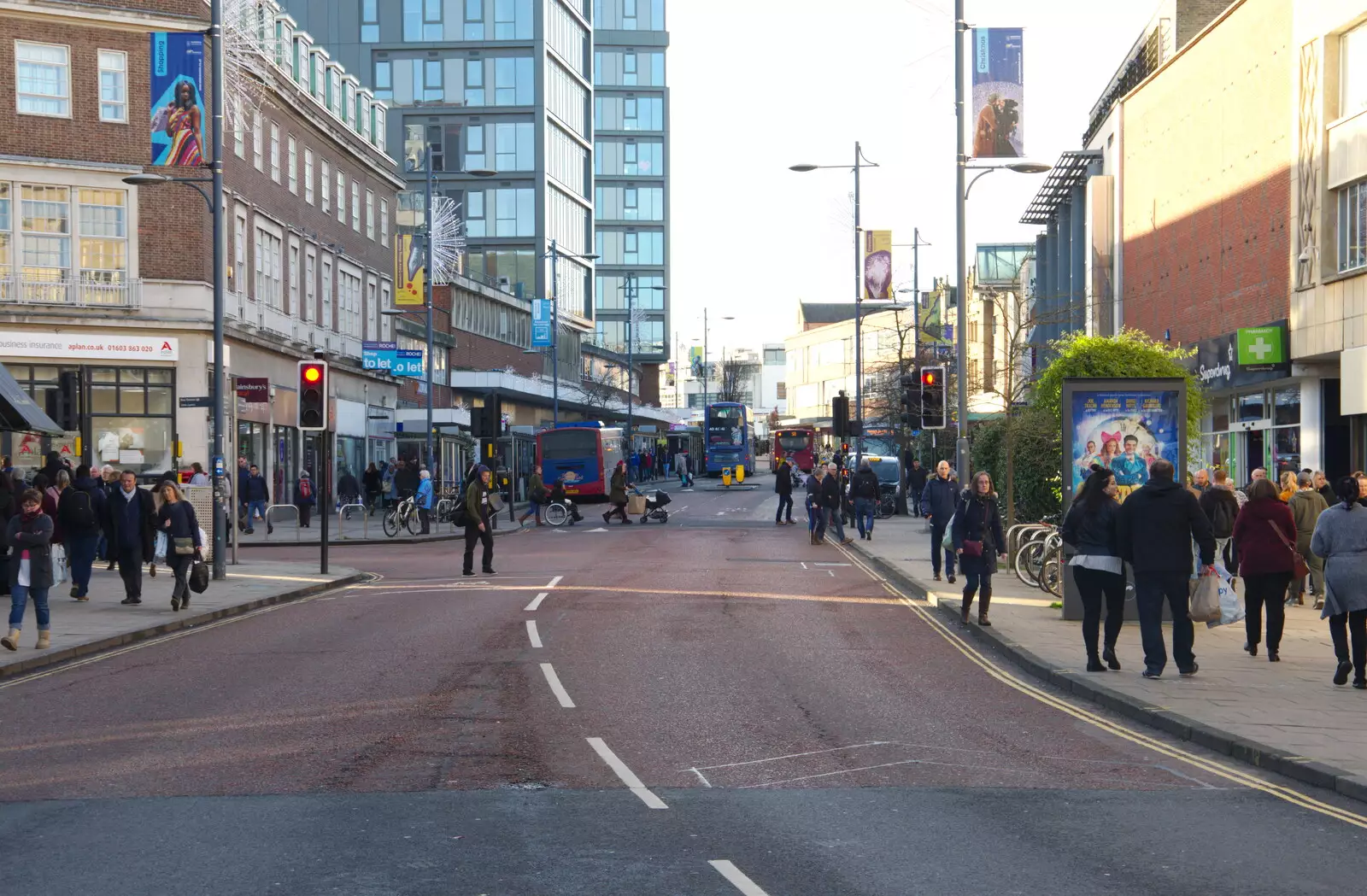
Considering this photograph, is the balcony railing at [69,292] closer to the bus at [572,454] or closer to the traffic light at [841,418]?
the traffic light at [841,418]

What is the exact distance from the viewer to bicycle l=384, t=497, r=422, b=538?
134 ft

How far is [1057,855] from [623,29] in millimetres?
120132

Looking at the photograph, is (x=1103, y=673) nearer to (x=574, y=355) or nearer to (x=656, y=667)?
(x=656, y=667)

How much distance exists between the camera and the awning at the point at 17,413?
23719 mm

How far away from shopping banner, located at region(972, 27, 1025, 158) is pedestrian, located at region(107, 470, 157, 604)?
13360 mm

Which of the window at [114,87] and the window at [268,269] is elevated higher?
the window at [114,87]

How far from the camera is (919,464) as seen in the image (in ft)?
166

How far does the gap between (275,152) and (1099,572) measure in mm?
39585

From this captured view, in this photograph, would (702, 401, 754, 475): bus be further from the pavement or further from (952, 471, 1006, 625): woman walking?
(952, 471, 1006, 625): woman walking

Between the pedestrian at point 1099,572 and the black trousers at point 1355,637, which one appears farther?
the pedestrian at point 1099,572

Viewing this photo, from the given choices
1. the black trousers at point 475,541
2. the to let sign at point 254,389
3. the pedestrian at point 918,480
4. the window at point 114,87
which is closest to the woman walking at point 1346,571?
the black trousers at point 475,541

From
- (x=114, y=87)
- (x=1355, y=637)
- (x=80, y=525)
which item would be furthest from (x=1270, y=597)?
(x=114, y=87)

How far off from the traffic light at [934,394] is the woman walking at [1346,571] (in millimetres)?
12834

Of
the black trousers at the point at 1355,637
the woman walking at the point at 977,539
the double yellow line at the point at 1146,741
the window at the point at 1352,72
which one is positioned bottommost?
the double yellow line at the point at 1146,741
